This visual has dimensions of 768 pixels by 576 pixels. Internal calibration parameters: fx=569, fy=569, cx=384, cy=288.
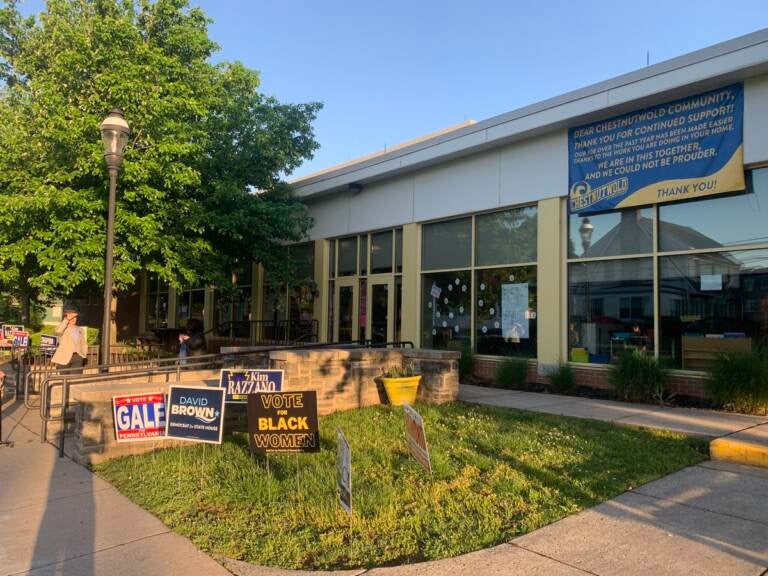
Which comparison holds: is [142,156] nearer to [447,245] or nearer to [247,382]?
[247,382]

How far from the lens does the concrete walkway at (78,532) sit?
396 cm

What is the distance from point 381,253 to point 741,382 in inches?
383

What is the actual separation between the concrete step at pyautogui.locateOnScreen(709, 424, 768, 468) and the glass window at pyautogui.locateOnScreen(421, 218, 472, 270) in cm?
775

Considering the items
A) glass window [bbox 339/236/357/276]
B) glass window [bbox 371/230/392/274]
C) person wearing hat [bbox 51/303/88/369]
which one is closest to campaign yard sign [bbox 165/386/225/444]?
person wearing hat [bbox 51/303/88/369]

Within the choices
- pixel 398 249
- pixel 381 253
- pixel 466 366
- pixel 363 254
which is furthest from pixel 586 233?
pixel 363 254

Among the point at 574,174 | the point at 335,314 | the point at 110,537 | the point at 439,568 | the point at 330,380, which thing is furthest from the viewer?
the point at 335,314

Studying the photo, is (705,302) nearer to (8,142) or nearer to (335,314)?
(335,314)

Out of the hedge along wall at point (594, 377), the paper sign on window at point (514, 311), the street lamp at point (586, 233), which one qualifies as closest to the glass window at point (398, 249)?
the paper sign on window at point (514, 311)

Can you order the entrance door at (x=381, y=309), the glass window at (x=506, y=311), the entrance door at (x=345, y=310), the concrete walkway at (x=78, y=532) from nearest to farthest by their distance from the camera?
the concrete walkway at (x=78, y=532) < the glass window at (x=506, y=311) < the entrance door at (x=381, y=309) < the entrance door at (x=345, y=310)

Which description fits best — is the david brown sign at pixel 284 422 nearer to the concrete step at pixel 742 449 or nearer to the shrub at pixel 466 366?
the concrete step at pixel 742 449

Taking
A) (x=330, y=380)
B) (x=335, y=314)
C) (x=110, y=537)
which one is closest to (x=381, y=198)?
(x=335, y=314)

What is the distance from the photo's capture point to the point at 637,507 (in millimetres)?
4758

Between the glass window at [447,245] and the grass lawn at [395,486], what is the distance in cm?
651

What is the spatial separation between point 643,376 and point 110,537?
8.29 meters
